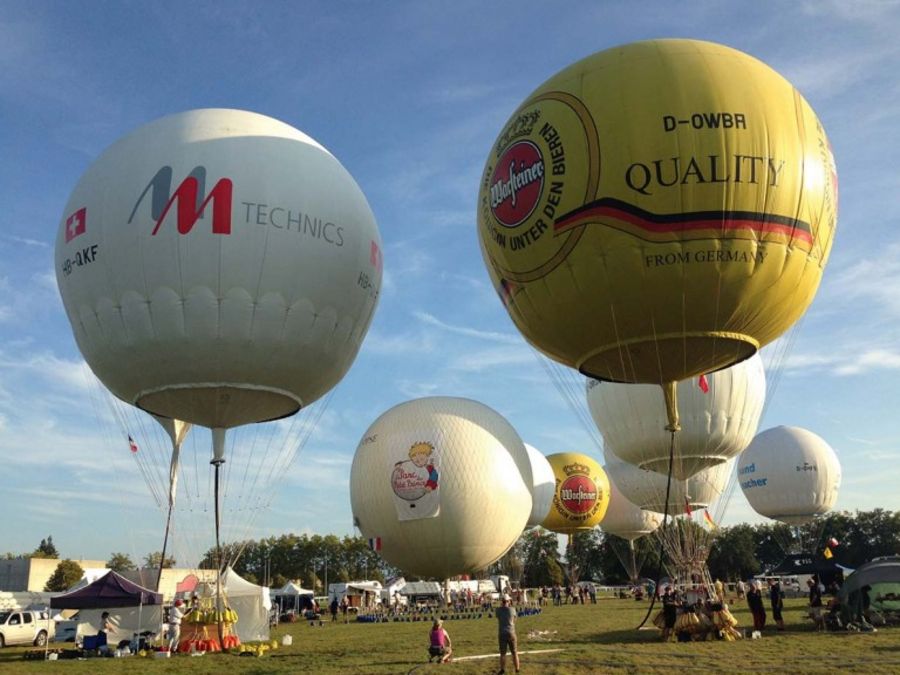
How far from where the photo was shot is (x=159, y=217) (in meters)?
14.5

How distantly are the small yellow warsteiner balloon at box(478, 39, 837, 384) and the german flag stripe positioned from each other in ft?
0.07

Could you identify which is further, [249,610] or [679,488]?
[679,488]

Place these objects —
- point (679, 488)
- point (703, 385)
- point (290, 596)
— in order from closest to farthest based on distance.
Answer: point (703, 385), point (679, 488), point (290, 596)

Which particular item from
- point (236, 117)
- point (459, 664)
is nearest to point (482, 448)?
point (459, 664)

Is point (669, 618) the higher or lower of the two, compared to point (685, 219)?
lower

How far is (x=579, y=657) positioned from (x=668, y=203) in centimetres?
863

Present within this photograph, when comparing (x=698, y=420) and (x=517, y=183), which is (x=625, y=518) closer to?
(x=698, y=420)

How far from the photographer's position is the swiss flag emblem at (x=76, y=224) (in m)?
15.2

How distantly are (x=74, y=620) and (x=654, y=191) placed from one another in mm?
24679

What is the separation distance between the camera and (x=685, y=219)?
12.2 meters

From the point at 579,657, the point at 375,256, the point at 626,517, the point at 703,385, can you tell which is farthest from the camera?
the point at 626,517

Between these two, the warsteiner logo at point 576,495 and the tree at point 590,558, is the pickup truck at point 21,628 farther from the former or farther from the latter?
the tree at point 590,558

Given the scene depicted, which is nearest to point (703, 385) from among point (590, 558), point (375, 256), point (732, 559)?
point (375, 256)

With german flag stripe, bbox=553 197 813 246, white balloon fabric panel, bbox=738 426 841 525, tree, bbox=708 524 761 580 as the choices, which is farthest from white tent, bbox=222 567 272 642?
tree, bbox=708 524 761 580
